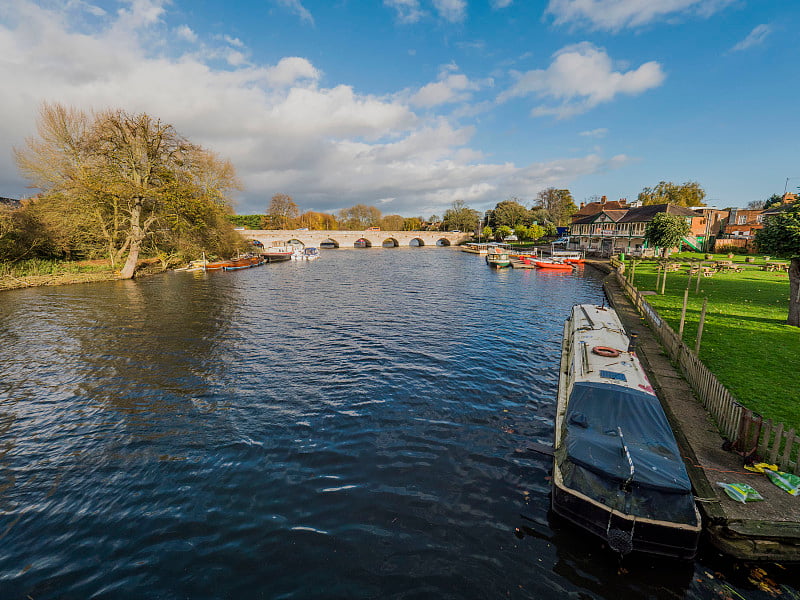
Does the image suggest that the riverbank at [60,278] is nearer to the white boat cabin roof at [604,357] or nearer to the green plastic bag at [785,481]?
the white boat cabin roof at [604,357]

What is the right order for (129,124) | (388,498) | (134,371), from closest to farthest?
(388,498)
(134,371)
(129,124)

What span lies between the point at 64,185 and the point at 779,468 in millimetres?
58176

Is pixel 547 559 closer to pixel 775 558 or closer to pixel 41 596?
pixel 775 558

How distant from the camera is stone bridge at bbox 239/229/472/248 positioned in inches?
4336

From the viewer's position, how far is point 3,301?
3073 cm

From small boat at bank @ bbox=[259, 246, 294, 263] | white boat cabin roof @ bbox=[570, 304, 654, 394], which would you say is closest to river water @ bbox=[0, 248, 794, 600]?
white boat cabin roof @ bbox=[570, 304, 654, 394]

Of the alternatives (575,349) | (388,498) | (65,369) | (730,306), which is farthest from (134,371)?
(730,306)

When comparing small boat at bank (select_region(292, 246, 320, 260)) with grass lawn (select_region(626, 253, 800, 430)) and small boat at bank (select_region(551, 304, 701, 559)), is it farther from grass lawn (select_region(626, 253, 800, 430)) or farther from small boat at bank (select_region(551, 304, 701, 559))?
small boat at bank (select_region(551, 304, 701, 559))

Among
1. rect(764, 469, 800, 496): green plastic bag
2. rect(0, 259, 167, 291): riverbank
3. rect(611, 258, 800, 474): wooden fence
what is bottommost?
rect(764, 469, 800, 496): green plastic bag

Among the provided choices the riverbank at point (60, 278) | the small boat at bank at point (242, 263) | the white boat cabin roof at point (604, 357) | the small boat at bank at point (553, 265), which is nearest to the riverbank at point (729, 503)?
the white boat cabin roof at point (604, 357)

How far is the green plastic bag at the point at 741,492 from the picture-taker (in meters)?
7.39

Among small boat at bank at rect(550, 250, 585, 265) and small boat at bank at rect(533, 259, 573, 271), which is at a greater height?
small boat at bank at rect(550, 250, 585, 265)

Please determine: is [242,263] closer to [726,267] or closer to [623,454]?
[623,454]

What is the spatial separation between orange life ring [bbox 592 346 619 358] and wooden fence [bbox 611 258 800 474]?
2580mm
